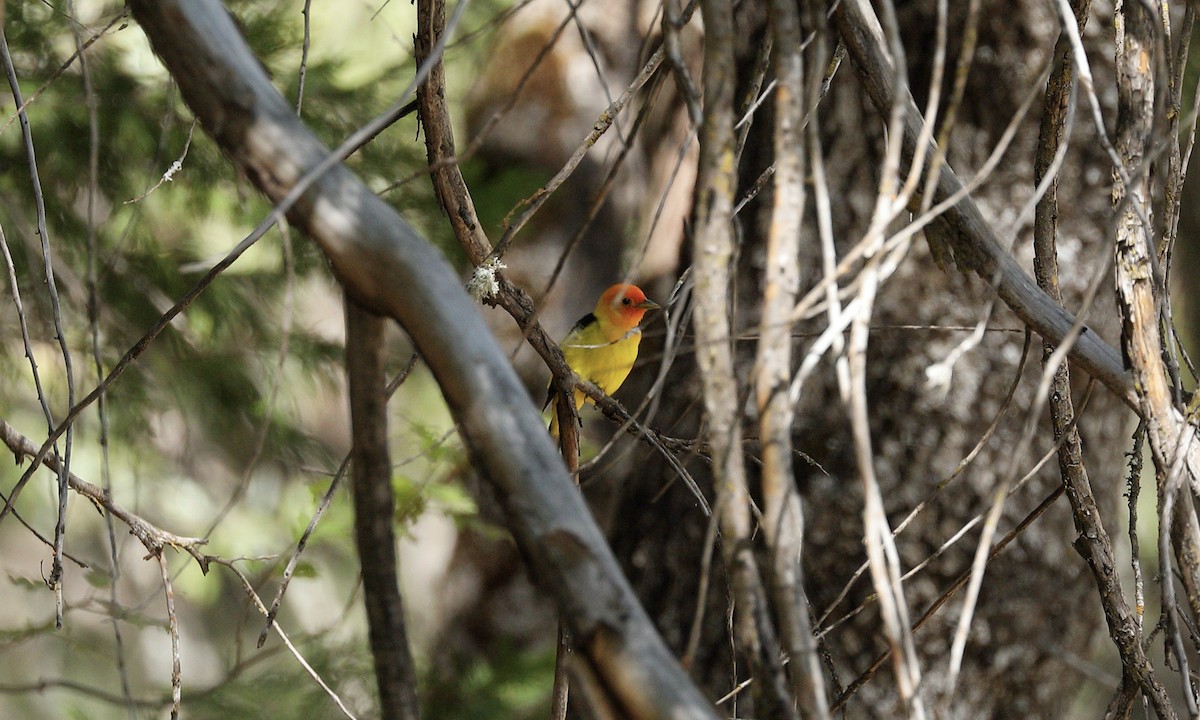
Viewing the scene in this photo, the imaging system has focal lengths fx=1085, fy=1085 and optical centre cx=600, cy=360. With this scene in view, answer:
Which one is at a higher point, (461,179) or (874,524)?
(461,179)

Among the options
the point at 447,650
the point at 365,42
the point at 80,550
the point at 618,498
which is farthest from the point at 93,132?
the point at 80,550

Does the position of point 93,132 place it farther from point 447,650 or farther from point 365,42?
point 365,42

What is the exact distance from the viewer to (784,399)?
2.43 ft

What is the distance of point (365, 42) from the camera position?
569 centimetres

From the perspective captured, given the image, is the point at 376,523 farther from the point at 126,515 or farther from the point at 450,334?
the point at 126,515

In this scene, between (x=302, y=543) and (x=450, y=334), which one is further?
(x=302, y=543)

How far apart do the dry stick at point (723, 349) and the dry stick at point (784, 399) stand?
0.02 metres

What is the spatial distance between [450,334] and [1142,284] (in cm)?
81

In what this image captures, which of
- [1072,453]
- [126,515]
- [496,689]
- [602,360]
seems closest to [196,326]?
[602,360]

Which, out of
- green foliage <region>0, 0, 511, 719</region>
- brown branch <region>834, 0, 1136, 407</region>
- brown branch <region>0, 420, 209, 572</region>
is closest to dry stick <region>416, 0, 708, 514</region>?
brown branch <region>834, 0, 1136, 407</region>

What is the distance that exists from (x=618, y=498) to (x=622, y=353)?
696 millimetres

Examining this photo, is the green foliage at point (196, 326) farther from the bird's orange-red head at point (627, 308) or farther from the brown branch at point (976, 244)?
the brown branch at point (976, 244)

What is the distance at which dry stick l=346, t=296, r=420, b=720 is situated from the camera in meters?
0.80

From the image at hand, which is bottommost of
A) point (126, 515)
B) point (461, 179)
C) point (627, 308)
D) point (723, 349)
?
point (723, 349)
